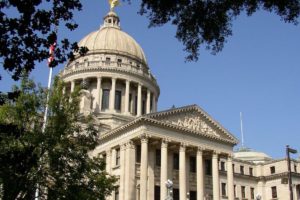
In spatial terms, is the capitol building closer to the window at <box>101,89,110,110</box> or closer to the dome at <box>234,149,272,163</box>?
the window at <box>101,89,110,110</box>

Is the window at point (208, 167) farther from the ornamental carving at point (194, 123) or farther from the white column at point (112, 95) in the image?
the white column at point (112, 95)

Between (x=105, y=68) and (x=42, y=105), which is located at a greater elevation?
(x=105, y=68)

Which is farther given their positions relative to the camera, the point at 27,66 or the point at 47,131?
the point at 47,131

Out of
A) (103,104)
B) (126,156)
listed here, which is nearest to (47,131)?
(126,156)

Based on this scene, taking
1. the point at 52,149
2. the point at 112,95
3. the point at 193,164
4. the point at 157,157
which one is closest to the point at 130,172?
the point at 157,157

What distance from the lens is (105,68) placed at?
231ft

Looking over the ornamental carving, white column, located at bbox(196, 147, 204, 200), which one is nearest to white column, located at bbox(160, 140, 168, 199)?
the ornamental carving

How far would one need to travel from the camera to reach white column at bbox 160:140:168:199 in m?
49.1

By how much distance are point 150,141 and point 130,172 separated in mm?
4738

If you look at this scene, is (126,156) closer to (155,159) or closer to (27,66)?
(155,159)

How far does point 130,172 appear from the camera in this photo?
4881cm

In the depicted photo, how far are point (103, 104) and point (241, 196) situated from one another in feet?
87.9

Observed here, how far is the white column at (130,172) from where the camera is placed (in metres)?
47.8

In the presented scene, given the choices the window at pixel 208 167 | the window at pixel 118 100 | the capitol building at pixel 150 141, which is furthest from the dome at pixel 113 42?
the window at pixel 208 167
